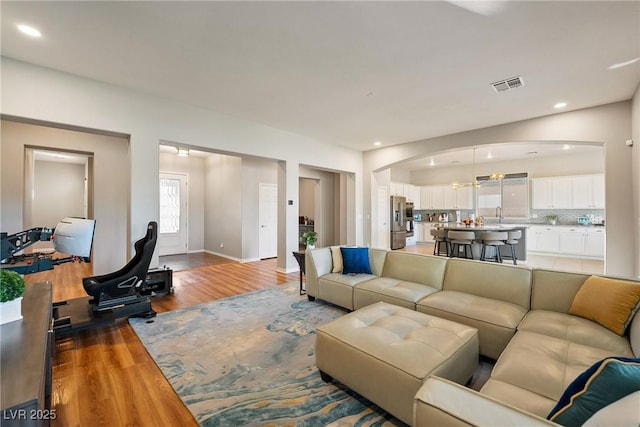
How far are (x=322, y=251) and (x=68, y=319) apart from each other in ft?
9.46

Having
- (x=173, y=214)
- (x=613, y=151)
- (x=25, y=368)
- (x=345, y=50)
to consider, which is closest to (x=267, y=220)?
(x=173, y=214)

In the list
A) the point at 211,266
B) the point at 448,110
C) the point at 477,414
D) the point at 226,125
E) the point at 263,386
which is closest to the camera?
the point at 477,414

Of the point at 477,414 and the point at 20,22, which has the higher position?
the point at 20,22

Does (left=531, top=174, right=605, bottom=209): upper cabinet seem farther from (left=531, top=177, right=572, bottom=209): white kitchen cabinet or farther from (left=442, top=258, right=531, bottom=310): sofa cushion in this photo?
(left=442, top=258, right=531, bottom=310): sofa cushion

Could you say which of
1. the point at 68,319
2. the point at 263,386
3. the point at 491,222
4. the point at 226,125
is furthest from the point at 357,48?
the point at 491,222

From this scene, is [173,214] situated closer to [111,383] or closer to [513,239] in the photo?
[111,383]

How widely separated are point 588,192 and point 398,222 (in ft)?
16.6

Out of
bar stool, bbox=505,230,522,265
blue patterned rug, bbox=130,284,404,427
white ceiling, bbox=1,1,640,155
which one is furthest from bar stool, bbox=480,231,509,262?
A: blue patterned rug, bbox=130,284,404,427

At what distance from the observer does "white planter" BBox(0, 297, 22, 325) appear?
1.44 meters

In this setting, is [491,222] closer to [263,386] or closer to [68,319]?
[263,386]

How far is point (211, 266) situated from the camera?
6234 mm

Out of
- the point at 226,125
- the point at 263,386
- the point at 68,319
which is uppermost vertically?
the point at 226,125

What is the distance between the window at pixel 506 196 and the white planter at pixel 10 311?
10600 mm

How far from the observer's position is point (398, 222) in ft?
29.6
